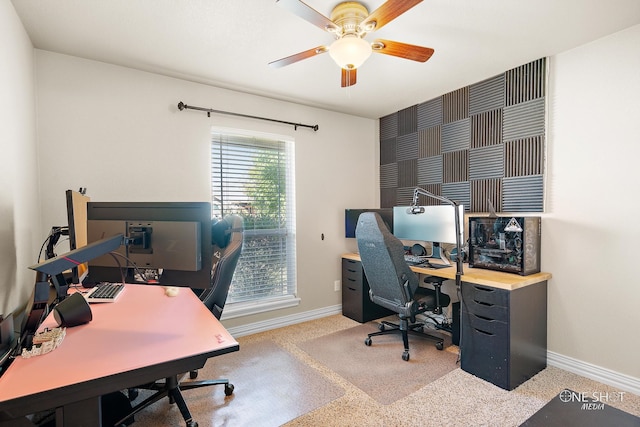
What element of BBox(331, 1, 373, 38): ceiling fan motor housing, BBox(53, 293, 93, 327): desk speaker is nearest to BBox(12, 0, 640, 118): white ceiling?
BBox(331, 1, 373, 38): ceiling fan motor housing

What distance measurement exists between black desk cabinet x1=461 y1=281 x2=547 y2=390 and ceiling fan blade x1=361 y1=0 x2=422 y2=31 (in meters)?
1.81

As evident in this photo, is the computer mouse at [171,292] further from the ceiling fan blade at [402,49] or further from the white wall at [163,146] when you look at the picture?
the ceiling fan blade at [402,49]

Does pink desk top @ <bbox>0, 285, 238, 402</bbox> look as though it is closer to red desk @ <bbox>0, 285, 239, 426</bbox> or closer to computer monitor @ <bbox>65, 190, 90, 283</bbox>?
red desk @ <bbox>0, 285, 239, 426</bbox>

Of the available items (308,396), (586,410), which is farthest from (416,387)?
(586,410)

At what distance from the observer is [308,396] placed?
82.1 inches

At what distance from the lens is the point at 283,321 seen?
332 cm

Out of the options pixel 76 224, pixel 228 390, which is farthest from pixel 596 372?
pixel 76 224

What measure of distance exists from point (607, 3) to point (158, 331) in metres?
2.81

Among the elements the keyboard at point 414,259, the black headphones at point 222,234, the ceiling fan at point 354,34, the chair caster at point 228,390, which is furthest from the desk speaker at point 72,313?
the keyboard at point 414,259

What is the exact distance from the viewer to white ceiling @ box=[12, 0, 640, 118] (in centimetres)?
182

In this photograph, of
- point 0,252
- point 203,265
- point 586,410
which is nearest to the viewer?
point 586,410

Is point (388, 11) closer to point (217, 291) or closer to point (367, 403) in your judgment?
point (217, 291)

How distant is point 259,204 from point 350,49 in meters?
1.89

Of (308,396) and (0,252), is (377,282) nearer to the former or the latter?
(308,396)
